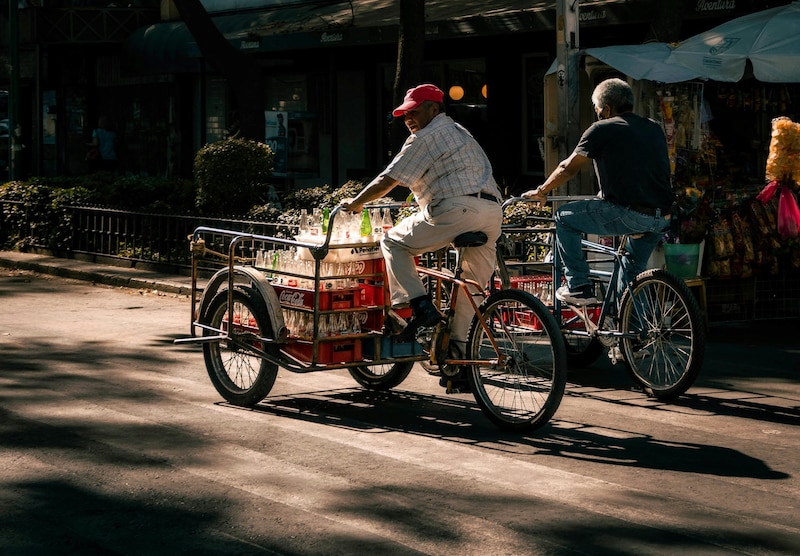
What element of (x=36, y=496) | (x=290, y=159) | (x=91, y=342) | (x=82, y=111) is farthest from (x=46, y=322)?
(x=82, y=111)

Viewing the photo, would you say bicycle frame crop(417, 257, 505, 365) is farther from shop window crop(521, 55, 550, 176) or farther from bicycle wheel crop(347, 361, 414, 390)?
shop window crop(521, 55, 550, 176)

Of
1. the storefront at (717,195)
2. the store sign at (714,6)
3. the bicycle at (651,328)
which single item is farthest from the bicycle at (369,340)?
the store sign at (714,6)

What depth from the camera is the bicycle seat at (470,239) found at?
25.4 ft

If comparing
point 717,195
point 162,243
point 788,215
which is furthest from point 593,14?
point 788,215

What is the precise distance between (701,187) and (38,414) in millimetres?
6315

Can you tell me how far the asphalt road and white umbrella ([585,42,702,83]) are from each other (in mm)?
2975

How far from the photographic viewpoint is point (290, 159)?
26.2 meters

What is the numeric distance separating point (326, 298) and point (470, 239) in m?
0.96

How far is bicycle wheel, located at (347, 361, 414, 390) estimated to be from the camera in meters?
8.66

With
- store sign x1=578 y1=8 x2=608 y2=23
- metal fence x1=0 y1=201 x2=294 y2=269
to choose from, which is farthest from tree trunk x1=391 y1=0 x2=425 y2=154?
store sign x1=578 y1=8 x2=608 y2=23

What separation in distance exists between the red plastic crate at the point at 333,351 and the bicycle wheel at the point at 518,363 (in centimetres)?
82

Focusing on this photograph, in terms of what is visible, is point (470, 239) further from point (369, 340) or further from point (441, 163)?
point (369, 340)

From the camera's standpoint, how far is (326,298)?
807 cm

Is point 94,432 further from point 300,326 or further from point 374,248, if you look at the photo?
point 374,248
